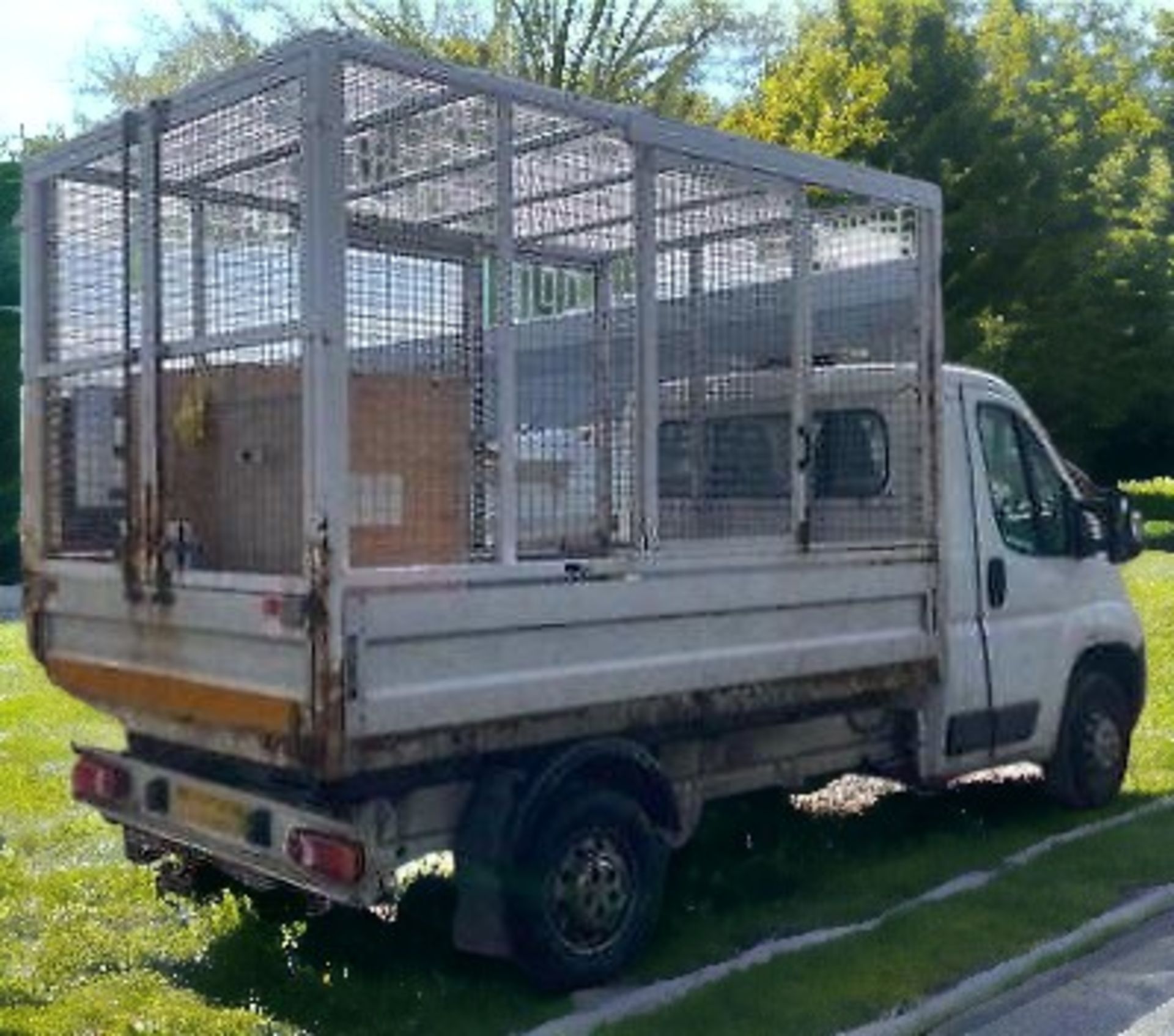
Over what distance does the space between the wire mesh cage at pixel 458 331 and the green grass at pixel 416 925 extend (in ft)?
4.81

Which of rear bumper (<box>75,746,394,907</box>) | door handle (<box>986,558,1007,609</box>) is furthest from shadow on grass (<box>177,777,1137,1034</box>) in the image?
door handle (<box>986,558,1007,609</box>)

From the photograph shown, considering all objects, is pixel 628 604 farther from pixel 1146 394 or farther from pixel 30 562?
pixel 1146 394

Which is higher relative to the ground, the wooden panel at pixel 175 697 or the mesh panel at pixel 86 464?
the mesh panel at pixel 86 464

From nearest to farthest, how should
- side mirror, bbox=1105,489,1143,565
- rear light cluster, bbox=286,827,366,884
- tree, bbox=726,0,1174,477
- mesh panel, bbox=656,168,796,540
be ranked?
rear light cluster, bbox=286,827,366,884 → mesh panel, bbox=656,168,796,540 → side mirror, bbox=1105,489,1143,565 → tree, bbox=726,0,1174,477

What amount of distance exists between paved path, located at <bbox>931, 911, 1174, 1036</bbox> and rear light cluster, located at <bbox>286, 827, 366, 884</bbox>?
1981mm

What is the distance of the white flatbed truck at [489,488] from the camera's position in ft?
16.6

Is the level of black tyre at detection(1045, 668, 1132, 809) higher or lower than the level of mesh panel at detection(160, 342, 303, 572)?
lower

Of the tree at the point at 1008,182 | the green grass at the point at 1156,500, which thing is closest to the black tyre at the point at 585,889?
the tree at the point at 1008,182

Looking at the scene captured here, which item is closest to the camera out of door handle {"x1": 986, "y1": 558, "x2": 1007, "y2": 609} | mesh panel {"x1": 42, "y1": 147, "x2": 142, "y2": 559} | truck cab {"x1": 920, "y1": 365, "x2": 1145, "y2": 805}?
mesh panel {"x1": 42, "y1": 147, "x2": 142, "y2": 559}

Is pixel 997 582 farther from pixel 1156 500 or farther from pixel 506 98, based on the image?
pixel 1156 500

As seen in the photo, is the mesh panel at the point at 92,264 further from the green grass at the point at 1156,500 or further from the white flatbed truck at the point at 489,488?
the green grass at the point at 1156,500

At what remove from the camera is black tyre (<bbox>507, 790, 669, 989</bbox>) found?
5383 mm

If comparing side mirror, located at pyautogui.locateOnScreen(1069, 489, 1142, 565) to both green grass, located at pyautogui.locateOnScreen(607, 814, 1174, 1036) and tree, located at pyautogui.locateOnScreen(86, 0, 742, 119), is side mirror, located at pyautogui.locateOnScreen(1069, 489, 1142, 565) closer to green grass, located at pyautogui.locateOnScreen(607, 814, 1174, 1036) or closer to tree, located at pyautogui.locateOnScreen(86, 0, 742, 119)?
green grass, located at pyautogui.locateOnScreen(607, 814, 1174, 1036)

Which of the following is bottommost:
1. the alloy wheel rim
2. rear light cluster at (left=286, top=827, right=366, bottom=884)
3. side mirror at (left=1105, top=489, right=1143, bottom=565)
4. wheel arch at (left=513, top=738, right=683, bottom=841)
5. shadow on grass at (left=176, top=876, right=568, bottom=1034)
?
shadow on grass at (left=176, top=876, right=568, bottom=1034)
